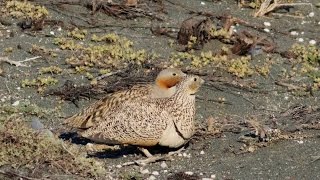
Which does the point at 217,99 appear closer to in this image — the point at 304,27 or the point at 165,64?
the point at 165,64

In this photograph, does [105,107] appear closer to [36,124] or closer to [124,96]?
[124,96]

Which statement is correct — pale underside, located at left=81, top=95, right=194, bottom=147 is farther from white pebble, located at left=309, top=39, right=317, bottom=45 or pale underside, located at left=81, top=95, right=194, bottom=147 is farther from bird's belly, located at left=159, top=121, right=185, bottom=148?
white pebble, located at left=309, top=39, right=317, bottom=45

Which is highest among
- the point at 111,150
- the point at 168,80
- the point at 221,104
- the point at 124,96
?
the point at 168,80

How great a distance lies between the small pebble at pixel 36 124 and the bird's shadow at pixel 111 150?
0.22m

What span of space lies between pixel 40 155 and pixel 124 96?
3.05ft

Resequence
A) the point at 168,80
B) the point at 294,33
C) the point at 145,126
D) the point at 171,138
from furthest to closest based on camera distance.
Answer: the point at 294,33 → the point at 168,80 → the point at 171,138 → the point at 145,126

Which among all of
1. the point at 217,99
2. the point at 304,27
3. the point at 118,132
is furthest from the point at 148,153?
the point at 304,27

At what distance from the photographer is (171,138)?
7.28 metres

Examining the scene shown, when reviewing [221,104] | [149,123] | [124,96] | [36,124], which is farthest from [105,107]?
[221,104]

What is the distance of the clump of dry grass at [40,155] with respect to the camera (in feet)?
22.7

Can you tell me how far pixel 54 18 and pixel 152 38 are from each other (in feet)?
4.07

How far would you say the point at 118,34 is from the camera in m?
10.3

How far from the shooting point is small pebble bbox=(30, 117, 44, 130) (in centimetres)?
781

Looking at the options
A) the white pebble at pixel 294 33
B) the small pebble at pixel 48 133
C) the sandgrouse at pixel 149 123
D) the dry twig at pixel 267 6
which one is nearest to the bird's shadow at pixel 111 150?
the sandgrouse at pixel 149 123
